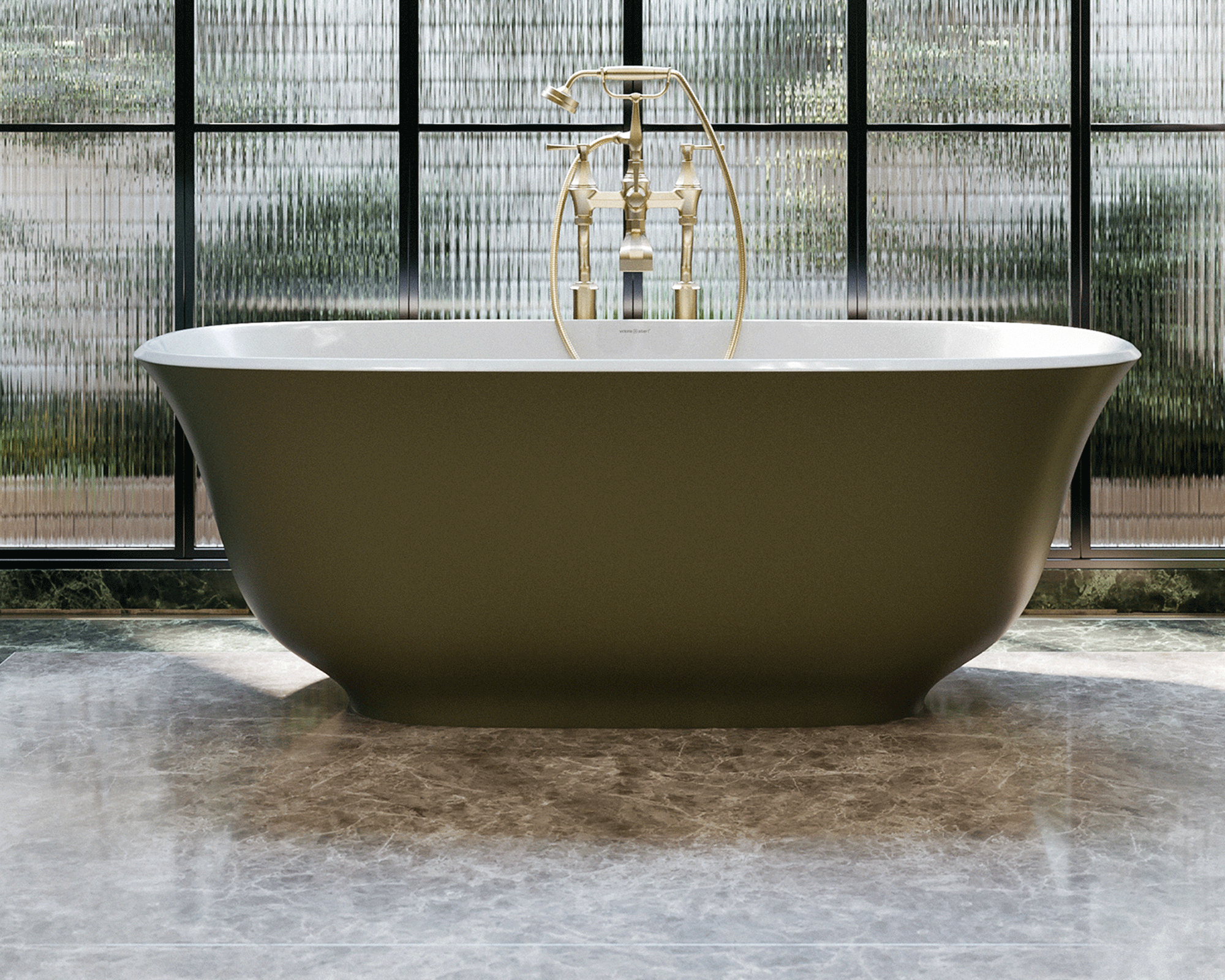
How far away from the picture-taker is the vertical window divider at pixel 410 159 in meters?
2.68

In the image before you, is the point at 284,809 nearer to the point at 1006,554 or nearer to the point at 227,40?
the point at 1006,554

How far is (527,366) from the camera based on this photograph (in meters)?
1.64

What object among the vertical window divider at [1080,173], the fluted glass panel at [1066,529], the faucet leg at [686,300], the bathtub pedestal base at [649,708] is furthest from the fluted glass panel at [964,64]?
the bathtub pedestal base at [649,708]

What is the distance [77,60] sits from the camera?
2680 mm

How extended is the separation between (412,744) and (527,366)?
584 millimetres

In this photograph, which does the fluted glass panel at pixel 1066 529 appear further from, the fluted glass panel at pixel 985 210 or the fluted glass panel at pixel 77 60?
the fluted glass panel at pixel 77 60

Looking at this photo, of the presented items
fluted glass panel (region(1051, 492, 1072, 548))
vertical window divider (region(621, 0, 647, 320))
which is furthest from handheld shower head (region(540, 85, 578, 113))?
fluted glass panel (region(1051, 492, 1072, 548))

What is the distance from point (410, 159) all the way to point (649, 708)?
1.38 m

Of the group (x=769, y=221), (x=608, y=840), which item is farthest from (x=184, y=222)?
(x=608, y=840)

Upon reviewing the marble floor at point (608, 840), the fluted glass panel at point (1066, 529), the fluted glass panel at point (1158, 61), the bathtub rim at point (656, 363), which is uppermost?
the fluted glass panel at point (1158, 61)

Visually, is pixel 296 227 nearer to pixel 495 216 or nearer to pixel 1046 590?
pixel 495 216

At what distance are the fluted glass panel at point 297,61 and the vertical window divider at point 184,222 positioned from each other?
2 cm

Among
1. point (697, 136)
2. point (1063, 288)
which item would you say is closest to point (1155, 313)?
point (1063, 288)

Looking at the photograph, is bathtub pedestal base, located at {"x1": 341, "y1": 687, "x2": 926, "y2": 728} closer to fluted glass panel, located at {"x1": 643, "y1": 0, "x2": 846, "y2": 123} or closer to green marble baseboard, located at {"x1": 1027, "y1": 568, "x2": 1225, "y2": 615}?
green marble baseboard, located at {"x1": 1027, "y1": 568, "x2": 1225, "y2": 615}
